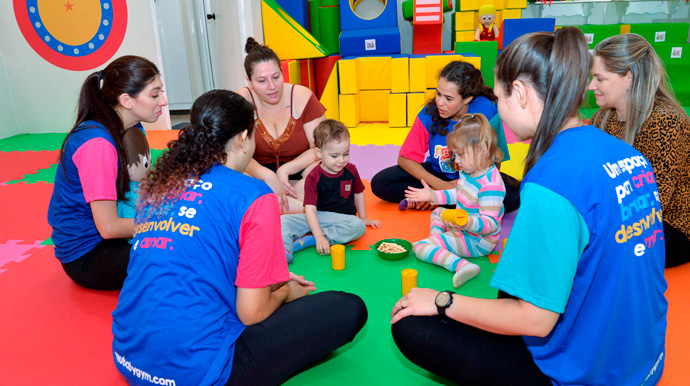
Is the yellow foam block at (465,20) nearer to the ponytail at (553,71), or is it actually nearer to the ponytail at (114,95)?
the ponytail at (114,95)

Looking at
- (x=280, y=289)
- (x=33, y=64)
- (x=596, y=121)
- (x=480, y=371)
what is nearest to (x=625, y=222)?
(x=480, y=371)

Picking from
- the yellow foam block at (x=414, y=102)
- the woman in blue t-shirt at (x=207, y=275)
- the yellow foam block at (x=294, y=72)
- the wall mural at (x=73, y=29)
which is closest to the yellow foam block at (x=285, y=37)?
the yellow foam block at (x=294, y=72)

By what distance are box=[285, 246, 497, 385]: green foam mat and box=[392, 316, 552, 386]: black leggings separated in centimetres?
29

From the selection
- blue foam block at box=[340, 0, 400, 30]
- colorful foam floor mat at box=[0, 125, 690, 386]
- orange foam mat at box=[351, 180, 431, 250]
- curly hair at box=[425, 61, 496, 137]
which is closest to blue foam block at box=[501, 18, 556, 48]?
blue foam block at box=[340, 0, 400, 30]

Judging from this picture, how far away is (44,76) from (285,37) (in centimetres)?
318

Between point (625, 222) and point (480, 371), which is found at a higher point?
point (625, 222)

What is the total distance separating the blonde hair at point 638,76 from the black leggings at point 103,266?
264 centimetres

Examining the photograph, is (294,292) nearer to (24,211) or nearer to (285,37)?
(24,211)

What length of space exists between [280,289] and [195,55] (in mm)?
6844

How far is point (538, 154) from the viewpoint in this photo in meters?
1.40

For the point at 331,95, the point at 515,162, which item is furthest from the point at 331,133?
the point at 331,95

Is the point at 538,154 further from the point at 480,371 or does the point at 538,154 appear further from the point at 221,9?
the point at 221,9

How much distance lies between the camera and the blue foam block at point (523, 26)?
700 centimetres

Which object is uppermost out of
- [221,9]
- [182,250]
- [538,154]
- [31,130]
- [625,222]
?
[221,9]
